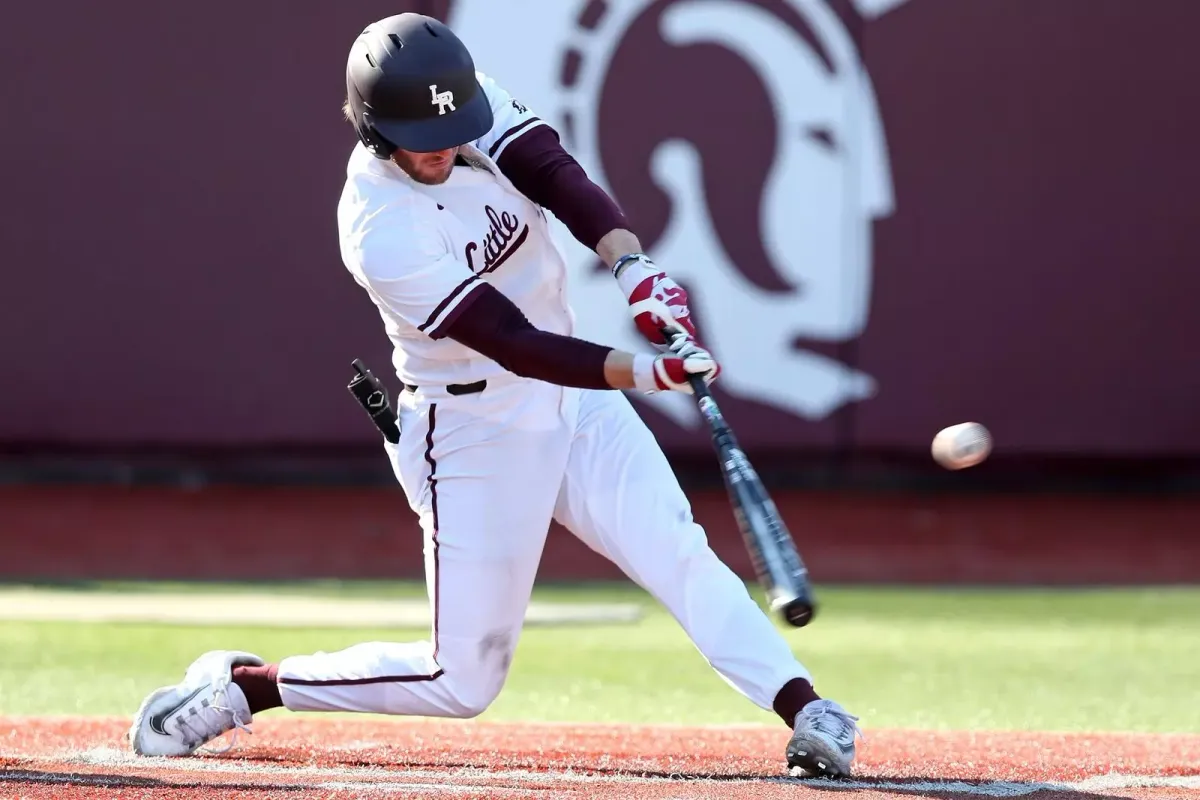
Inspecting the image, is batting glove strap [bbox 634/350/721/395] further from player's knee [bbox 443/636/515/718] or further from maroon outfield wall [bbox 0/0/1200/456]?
maroon outfield wall [bbox 0/0/1200/456]

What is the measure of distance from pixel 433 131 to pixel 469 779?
1401 mm

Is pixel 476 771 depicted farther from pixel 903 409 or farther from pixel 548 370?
pixel 903 409

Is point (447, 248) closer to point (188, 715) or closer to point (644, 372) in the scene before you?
point (644, 372)

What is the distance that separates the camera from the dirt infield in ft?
12.1

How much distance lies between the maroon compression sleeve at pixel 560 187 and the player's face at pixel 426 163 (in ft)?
0.83

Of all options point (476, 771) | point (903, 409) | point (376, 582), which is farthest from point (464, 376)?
point (903, 409)

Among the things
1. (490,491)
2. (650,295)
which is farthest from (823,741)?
(650,295)

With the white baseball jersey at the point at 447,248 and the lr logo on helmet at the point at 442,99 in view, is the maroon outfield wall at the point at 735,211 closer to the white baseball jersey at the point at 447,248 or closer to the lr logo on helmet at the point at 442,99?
the white baseball jersey at the point at 447,248

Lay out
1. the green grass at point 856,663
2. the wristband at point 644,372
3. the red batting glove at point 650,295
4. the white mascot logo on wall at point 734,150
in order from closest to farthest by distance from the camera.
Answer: the wristband at point 644,372 < the red batting glove at point 650,295 < the green grass at point 856,663 < the white mascot logo on wall at point 734,150

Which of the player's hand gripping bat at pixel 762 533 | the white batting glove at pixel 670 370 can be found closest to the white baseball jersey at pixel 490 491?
the player's hand gripping bat at pixel 762 533

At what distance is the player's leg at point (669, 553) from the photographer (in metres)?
3.81

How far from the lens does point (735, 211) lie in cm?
956

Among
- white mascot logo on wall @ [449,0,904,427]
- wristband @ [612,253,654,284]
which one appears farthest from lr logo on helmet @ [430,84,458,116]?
white mascot logo on wall @ [449,0,904,427]

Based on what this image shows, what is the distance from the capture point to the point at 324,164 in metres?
9.59
